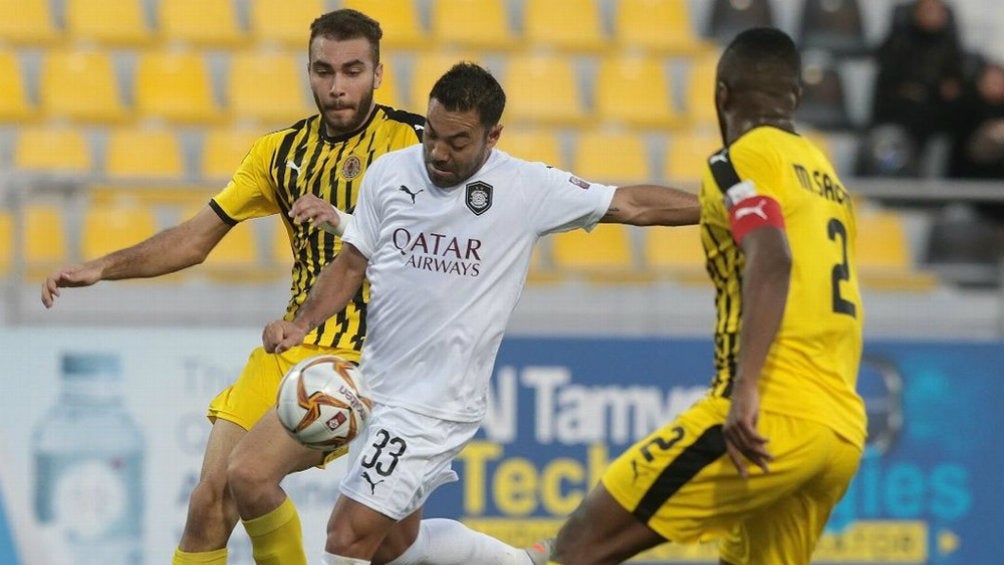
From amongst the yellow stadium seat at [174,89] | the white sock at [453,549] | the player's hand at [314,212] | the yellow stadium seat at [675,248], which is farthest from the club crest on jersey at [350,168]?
the yellow stadium seat at [174,89]

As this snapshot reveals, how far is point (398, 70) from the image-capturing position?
433 inches

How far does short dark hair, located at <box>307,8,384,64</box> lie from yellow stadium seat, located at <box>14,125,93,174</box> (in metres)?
4.67

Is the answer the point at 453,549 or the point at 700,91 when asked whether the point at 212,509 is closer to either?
the point at 453,549

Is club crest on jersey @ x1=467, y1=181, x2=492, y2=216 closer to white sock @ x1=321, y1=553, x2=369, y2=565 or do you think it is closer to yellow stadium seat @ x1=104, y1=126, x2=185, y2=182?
white sock @ x1=321, y1=553, x2=369, y2=565

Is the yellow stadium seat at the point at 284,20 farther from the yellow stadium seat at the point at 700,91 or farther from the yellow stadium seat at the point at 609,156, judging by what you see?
the yellow stadium seat at the point at 700,91

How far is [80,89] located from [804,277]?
702cm

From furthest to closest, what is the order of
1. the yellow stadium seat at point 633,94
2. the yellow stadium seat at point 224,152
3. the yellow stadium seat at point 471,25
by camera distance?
the yellow stadium seat at point 471,25
the yellow stadium seat at point 633,94
the yellow stadium seat at point 224,152

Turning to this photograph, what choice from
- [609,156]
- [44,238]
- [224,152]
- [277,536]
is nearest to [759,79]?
[277,536]

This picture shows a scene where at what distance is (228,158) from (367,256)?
490 cm

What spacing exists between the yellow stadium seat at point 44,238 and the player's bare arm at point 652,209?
12.4 feet

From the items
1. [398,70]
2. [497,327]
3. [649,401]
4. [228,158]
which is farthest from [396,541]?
[398,70]

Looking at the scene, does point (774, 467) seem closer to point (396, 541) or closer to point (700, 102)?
point (396, 541)

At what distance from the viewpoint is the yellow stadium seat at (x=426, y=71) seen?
10.7m

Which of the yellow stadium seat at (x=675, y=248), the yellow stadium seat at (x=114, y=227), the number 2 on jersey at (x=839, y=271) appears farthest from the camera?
the yellow stadium seat at (x=675, y=248)
